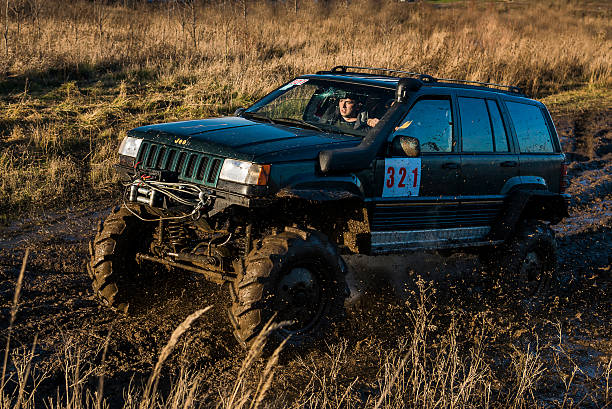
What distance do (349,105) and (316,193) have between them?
128cm

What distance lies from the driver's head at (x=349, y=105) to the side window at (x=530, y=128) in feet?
5.81

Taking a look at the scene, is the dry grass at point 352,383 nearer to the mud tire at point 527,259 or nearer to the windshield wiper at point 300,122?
the mud tire at point 527,259

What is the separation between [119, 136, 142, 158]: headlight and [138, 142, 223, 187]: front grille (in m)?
0.07

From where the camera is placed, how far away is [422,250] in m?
5.89

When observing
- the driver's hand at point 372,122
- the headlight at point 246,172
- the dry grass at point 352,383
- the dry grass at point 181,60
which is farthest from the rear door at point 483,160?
the dry grass at point 181,60

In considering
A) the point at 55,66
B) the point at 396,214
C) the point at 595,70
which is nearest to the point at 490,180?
the point at 396,214

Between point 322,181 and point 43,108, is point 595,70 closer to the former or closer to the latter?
point 43,108

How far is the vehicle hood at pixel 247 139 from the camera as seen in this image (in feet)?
15.7

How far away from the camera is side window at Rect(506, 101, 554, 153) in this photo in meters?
6.71

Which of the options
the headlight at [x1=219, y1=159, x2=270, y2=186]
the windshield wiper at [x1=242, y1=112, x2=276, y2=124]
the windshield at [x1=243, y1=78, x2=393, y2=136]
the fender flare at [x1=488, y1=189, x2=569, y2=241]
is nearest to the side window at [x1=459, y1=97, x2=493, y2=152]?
the fender flare at [x1=488, y1=189, x2=569, y2=241]

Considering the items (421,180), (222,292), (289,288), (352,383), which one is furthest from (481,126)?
(352,383)

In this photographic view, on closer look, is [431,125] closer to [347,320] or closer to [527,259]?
[347,320]

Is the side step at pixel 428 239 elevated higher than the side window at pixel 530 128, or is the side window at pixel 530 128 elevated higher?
the side window at pixel 530 128

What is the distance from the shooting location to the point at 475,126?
6250mm
